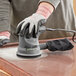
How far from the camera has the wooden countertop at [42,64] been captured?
0.67 meters

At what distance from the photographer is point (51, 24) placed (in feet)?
4.79

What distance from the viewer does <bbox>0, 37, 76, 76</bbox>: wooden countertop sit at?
0.67 m

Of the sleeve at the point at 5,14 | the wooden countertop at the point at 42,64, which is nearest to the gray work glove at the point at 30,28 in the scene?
the wooden countertop at the point at 42,64

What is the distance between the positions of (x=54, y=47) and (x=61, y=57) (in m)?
0.08

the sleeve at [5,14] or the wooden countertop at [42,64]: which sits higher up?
the sleeve at [5,14]

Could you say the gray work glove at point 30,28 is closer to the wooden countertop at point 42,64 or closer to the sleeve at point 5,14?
the wooden countertop at point 42,64

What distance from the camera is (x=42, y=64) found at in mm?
752

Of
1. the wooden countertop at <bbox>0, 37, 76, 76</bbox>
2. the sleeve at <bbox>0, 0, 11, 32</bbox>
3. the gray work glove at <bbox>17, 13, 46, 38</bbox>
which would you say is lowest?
the wooden countertop at <bbox>0, 37, 76, 76</bbox>

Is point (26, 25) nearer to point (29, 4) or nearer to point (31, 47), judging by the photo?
point (31, 47)

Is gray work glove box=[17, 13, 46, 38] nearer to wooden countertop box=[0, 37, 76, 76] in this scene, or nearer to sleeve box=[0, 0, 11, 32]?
wooden countertop box=[0, 37, 76, 76]

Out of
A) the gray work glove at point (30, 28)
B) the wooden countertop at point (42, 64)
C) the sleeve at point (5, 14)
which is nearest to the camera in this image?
the wooden countertop at point (42, 64)

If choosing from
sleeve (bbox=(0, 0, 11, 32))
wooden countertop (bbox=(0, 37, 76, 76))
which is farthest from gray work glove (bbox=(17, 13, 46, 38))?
sleeve (bbox=(0, 0, 11, 32))

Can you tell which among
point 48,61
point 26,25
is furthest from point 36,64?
point 26,25

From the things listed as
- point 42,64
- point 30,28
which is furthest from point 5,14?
point 42,64
